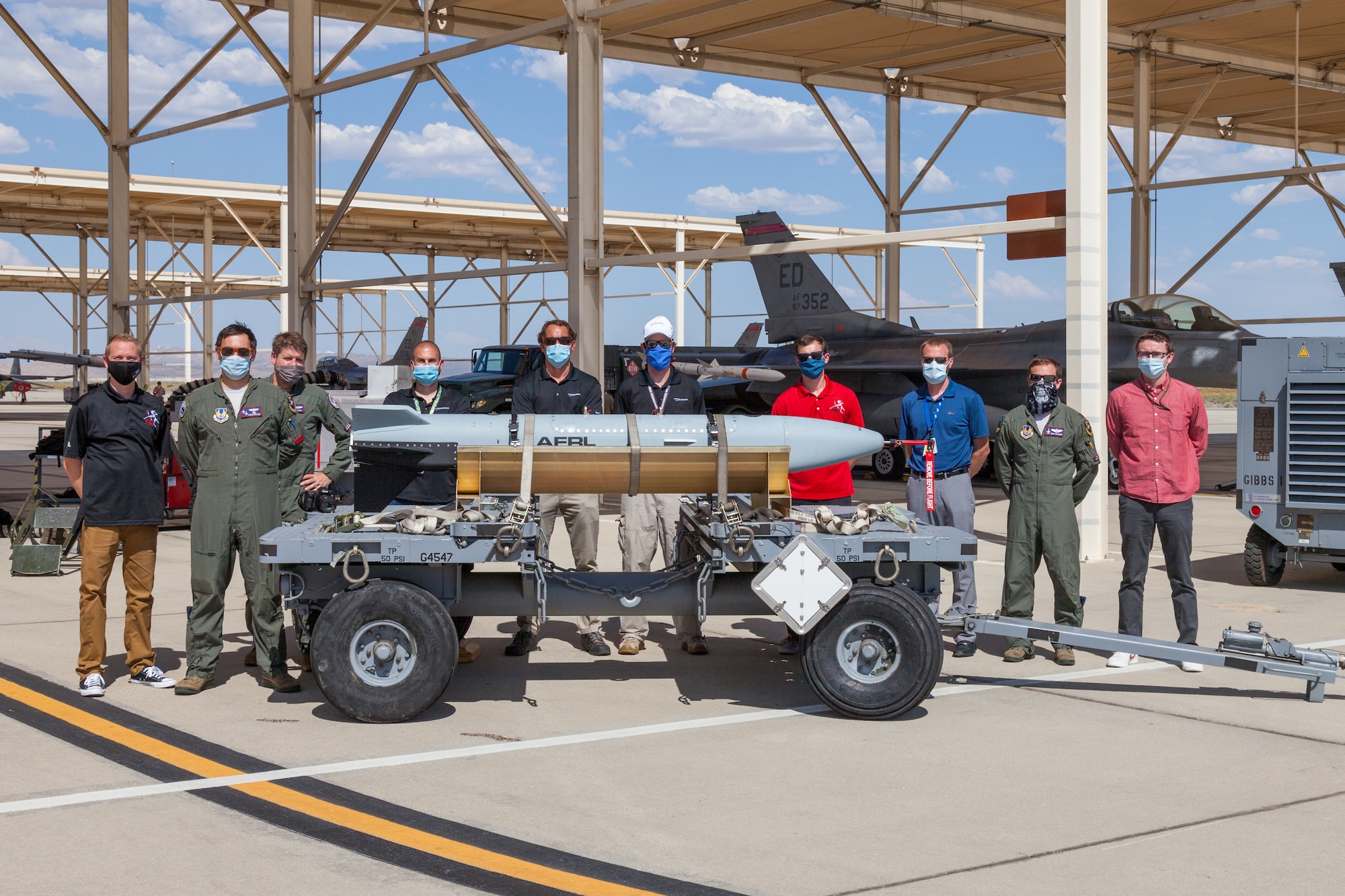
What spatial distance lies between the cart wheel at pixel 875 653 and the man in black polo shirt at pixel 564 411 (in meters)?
2.10

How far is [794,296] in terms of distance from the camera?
89.9 ft

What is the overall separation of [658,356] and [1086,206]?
18.6ft

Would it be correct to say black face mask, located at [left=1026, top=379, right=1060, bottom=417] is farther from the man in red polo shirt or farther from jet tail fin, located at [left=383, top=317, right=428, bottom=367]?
jet tail fin, located at [left=383, top=317, right=428, bottom=367]

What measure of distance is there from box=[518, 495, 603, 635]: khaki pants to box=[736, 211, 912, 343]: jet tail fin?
→ 59.4ft

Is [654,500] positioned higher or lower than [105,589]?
higher

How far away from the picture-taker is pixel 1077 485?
8.07 metres

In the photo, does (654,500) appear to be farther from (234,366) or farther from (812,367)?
(234,366)

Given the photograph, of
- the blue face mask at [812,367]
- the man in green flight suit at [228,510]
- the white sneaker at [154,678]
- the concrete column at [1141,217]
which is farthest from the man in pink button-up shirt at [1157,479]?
the concrete column at [1141,217]

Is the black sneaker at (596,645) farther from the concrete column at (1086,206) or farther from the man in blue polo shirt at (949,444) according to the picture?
A: the concrete column at (1086,206)

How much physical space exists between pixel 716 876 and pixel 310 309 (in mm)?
17455

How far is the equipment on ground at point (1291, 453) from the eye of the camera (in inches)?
407

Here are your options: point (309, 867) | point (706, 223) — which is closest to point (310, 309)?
point (309, 867)

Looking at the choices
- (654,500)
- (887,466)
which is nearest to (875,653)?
(654,500)

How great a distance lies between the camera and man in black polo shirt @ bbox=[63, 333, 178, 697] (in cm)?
690
